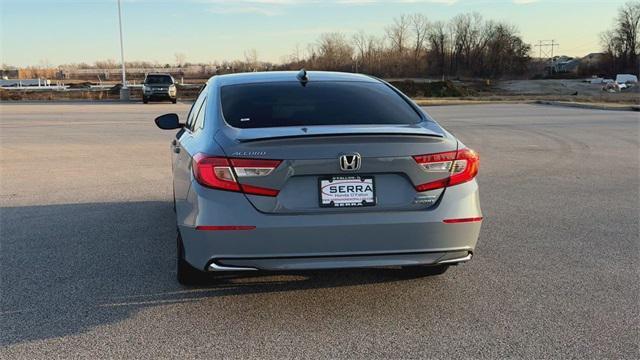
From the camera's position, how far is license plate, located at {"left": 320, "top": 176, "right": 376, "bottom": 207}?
3.70m

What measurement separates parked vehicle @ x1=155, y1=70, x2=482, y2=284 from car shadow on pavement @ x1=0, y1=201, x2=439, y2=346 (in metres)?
0.67

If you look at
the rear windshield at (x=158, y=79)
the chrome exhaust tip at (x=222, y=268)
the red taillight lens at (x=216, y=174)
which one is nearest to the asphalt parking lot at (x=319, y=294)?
the chrome exhaust tip at (x=222, y=268)

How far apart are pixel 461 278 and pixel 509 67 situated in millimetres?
126542

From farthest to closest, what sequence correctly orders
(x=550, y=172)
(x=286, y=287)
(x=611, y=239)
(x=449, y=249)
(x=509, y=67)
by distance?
(x=509, y=67)
(x=550, y=172)
(x=611, y=239)
(x=286, y=287)
(x=449, y=249)

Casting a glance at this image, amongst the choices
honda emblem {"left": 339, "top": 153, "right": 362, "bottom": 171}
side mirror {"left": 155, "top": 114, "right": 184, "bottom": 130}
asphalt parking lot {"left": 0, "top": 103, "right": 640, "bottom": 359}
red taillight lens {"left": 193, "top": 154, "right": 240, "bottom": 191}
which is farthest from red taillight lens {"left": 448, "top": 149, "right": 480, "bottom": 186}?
side mirror {"left": 155, "top": 114, "right": 184, "bottom": 130}

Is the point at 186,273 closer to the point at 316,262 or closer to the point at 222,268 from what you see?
the point at 222,268

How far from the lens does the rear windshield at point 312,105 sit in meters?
4.34

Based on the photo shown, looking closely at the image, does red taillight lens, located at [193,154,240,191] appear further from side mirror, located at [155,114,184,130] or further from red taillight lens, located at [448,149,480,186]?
side mirror, located at [155,114,184,130]

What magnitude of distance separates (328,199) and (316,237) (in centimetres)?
24

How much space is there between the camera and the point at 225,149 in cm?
374

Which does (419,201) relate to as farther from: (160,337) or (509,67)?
(509,67)

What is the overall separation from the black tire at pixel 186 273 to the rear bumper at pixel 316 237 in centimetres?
44

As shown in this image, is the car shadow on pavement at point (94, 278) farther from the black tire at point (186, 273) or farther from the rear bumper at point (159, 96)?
the rear bumper at point (159, 96)

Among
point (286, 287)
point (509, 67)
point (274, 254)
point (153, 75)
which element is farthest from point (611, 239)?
point (509, 67)
